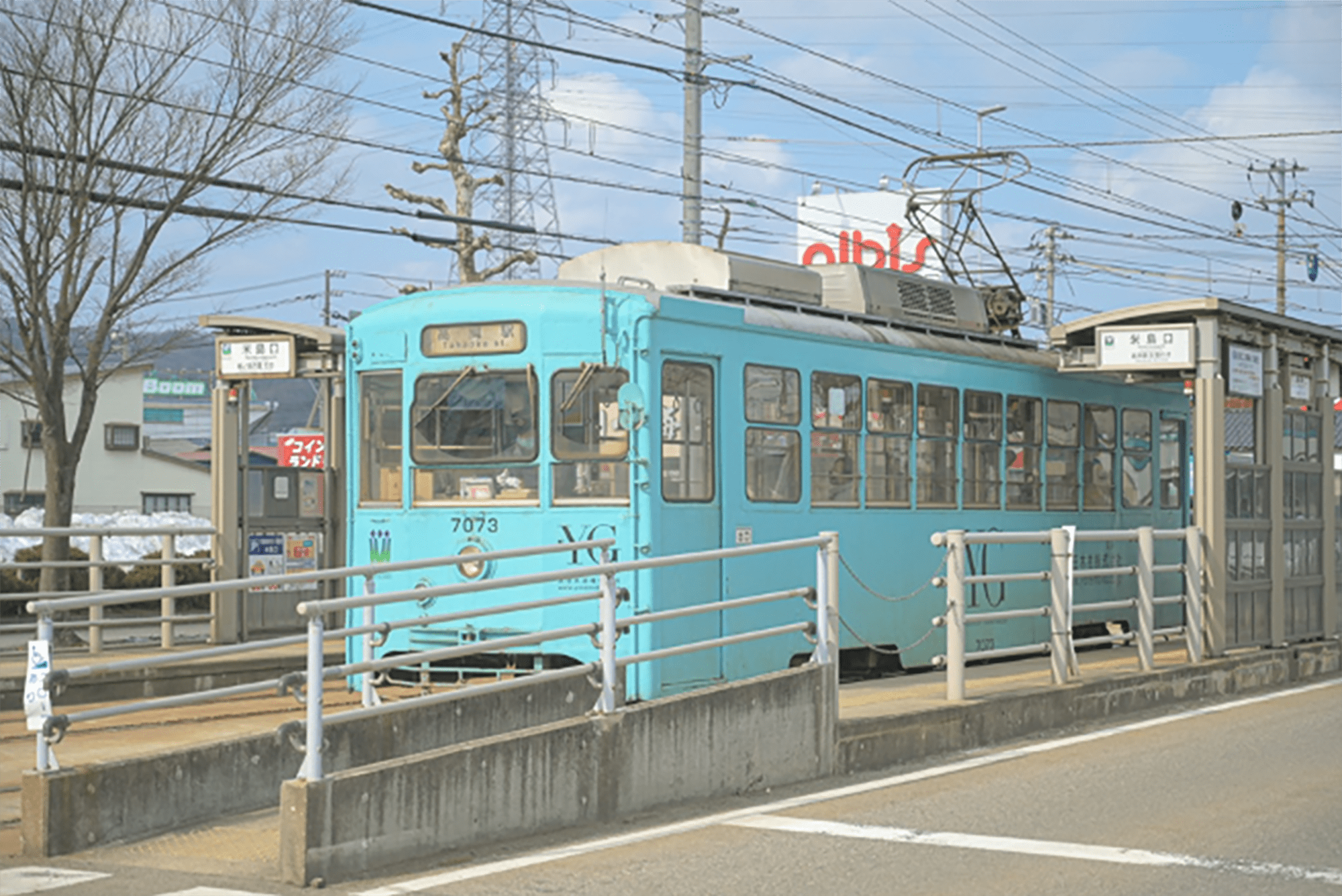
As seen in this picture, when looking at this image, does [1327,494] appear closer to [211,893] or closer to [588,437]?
[588,437]

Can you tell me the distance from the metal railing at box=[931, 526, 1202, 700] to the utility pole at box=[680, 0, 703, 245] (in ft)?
35.8

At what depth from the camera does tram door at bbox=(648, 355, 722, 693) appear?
12336 millimetres

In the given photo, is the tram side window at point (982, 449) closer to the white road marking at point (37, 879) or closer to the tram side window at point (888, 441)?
the tram side window at point (888, 441)

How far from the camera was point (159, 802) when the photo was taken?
8.86m

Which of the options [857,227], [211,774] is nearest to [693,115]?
[211,774]

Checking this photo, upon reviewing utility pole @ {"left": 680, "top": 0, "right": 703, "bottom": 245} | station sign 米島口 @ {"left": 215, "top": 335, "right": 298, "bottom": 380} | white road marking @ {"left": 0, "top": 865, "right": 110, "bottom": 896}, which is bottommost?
white road marking @ {"left": 0, "top": 865, "right": 110, "bottom": 896}

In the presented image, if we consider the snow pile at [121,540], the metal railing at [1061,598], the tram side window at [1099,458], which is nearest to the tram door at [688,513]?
the metal railing at [1061,598]

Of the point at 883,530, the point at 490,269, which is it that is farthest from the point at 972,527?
the point at 490,269

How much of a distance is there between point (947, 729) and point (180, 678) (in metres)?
6.95

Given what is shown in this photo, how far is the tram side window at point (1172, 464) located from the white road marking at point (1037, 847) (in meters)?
11.5

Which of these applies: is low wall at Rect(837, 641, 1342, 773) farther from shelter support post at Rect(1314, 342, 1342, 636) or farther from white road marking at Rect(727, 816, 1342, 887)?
white road marking at Rect(727, 816, 1342, 887)

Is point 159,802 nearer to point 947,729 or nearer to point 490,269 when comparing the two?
point 947,729

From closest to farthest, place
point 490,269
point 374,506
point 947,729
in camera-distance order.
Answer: point 947,729
point 374,506
point 490,269

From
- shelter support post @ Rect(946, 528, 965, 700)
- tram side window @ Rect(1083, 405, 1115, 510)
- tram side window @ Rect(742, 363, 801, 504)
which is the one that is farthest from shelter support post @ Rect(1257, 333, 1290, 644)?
shelter support post @ Rect(946, 528, 965, 700)
